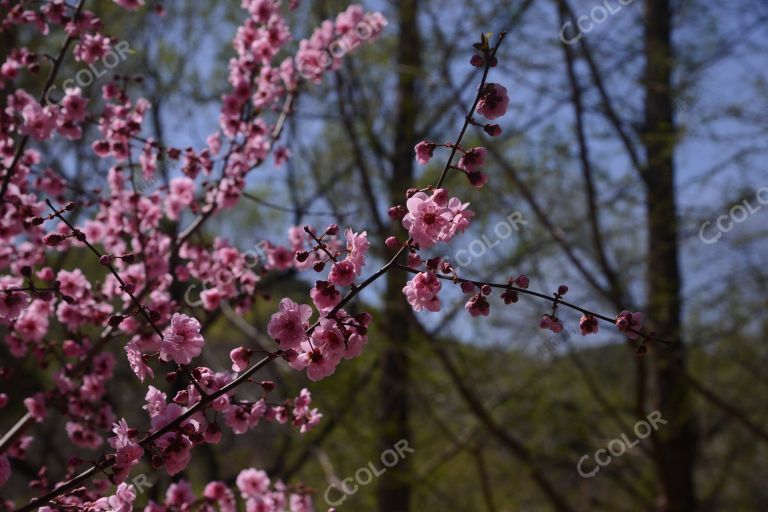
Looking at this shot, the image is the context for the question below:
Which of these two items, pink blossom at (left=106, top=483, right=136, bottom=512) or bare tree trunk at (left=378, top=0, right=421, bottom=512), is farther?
bare tree trunk at (left=378, top=0, right=421, bottom=512)

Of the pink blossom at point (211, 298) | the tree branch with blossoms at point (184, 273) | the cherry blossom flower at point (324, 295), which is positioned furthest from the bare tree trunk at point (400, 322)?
the cherry blossom flower at point (324, 295)

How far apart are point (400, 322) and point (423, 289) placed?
5.19 meters

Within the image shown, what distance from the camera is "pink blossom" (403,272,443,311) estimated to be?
5.53ft

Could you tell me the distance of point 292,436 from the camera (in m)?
6.94

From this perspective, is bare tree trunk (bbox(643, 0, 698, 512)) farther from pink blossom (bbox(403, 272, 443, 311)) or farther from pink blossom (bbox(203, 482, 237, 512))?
pink blossom (bbox(403, 272, 443, 311))

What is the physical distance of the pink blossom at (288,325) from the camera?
1670 mm

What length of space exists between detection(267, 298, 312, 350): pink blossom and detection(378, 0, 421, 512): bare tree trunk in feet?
12.5

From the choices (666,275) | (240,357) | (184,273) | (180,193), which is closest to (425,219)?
(240,357)

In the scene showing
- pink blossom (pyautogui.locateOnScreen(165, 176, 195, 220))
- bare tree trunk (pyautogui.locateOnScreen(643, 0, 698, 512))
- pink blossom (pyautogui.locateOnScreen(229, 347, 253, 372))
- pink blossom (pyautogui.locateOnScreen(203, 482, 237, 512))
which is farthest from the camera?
bare tree trunk (pyautogui.locateOnScreen(643, 0, 698, 512))

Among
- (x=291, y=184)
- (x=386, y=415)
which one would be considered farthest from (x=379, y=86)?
(x=386, y=415)

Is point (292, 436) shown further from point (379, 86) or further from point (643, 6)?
point (643, 6)

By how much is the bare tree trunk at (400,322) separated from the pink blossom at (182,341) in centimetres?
385

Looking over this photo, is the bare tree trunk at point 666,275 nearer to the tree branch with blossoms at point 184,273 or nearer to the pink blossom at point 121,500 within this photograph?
the tree branch with blossoms at point 184,273

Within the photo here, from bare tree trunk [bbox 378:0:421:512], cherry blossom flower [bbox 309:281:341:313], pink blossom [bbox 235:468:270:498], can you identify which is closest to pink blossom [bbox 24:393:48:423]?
pink blossom [bbox 235:468:270:498]
